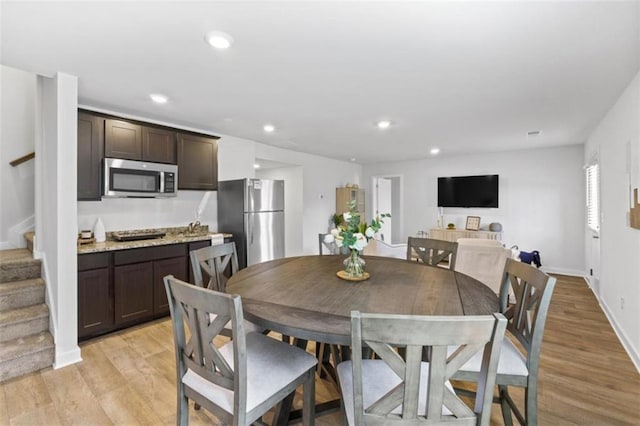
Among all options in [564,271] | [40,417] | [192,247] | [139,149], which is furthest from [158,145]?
[564,271]

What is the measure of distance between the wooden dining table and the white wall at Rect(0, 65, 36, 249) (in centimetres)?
331

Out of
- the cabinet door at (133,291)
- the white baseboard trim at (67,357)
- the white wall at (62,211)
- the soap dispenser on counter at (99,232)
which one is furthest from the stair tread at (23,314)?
the soap dispenser on counter at (99,232)

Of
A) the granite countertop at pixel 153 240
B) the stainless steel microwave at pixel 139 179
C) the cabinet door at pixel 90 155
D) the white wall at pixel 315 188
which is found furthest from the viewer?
the white wall at pixel 315 188

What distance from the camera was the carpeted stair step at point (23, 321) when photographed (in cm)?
252

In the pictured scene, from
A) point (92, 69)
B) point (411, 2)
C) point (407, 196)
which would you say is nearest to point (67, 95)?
point (92, 69)

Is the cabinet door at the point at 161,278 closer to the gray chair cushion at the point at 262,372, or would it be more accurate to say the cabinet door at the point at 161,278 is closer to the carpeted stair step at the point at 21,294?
the carpeted stair step at the point at 21,294

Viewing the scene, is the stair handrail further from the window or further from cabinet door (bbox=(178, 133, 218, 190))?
the window

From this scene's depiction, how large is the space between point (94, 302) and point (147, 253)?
24.9 inches

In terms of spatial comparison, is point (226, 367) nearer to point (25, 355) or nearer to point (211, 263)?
point (211, 263)

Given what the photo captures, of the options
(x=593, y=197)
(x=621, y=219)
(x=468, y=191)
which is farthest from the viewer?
(x=468, y=191)

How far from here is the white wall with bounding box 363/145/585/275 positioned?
560 cm

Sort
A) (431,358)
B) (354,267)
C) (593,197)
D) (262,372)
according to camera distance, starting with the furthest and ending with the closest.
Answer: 1. (593,197)
2. (354,267)
3. (262,372)
4. (431,358)

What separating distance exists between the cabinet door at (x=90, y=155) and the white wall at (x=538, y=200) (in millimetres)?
6328

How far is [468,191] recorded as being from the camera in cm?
654
